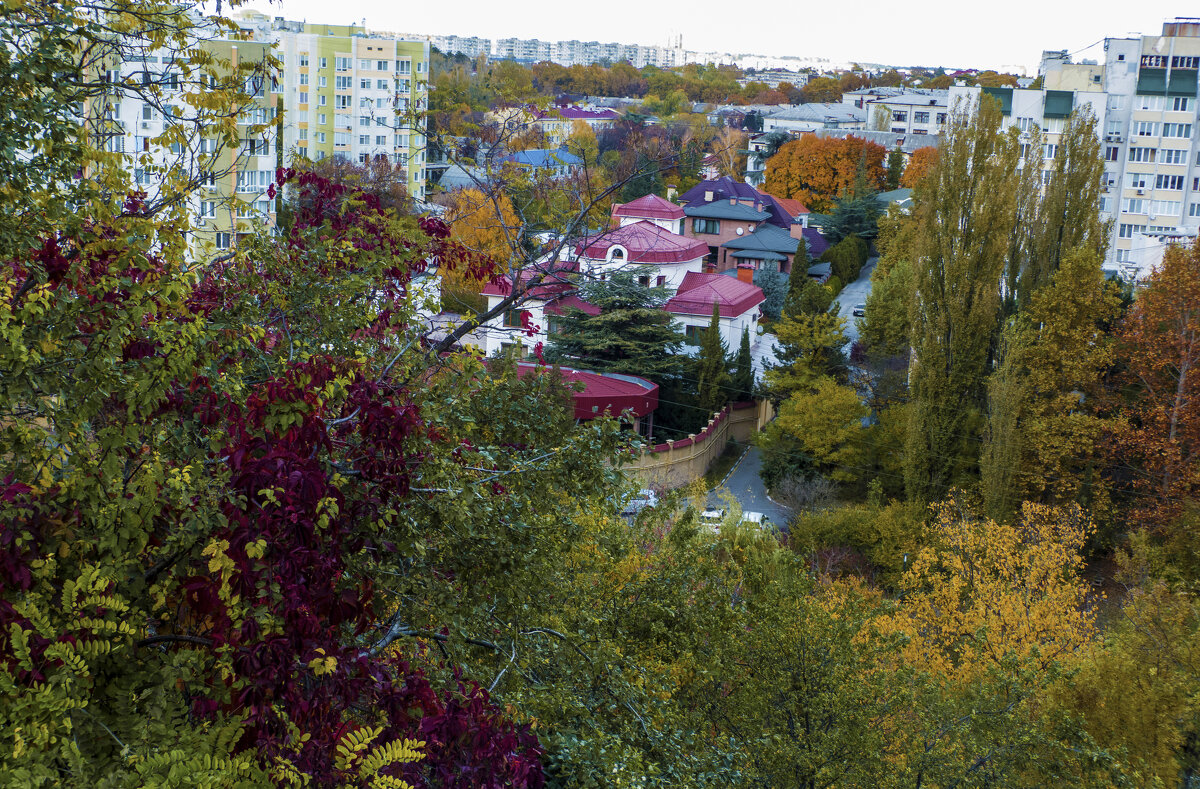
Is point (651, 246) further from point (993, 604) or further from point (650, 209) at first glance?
point (993, 604)

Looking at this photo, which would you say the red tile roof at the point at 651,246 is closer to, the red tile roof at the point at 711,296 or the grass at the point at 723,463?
the red tile roof at the point at 711,296

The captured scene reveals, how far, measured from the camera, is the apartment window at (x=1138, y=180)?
4150 cm

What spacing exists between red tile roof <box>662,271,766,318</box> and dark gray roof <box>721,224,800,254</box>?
1159 cm

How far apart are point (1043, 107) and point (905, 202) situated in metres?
10.8

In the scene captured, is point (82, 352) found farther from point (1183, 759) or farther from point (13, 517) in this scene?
point (1183, 759)

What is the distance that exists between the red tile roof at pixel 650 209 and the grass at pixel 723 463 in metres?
12.0

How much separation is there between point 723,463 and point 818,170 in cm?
3924

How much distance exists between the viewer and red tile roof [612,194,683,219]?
37666 mm

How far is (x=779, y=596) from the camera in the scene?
8734 millimetres

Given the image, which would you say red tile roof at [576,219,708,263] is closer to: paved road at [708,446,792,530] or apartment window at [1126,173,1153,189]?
paved road at [708,446,792,530]

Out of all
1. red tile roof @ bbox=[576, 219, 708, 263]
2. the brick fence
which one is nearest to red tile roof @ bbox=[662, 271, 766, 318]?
red tile roof @ bbox=[576, 219, 708, 263]

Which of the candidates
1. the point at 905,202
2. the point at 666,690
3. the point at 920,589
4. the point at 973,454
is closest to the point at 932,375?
the point at 973,454

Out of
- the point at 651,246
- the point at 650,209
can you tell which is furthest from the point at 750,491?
the point at 650,209

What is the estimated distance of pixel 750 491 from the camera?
Answer: 25.2 metres
